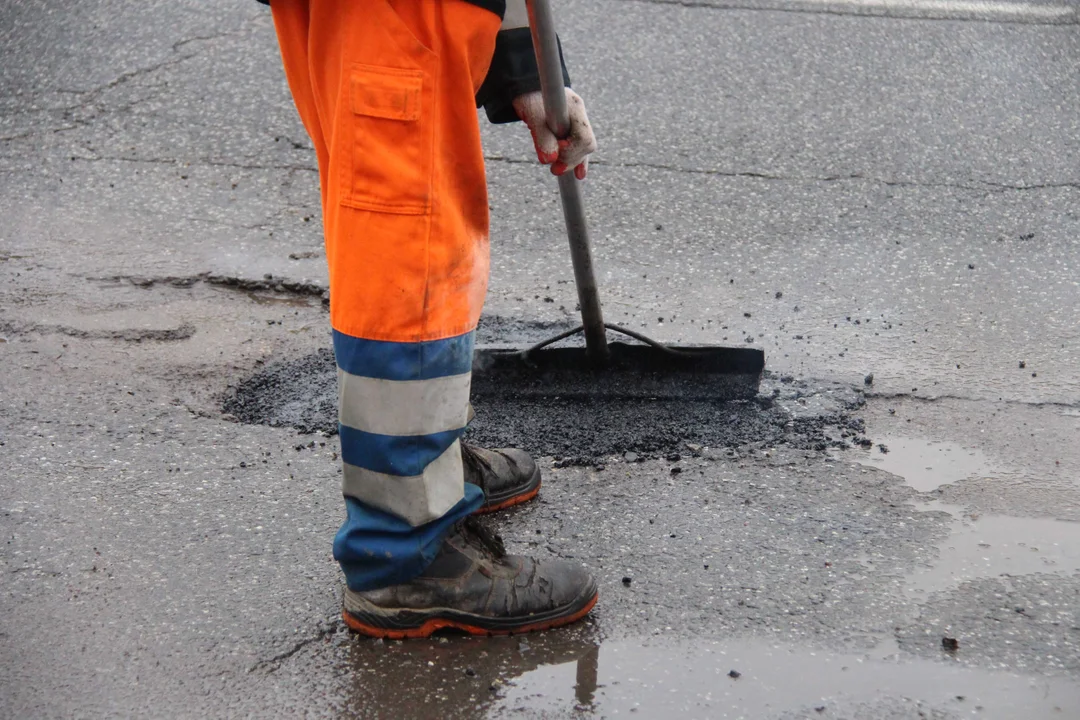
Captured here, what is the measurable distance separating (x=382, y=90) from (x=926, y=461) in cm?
181

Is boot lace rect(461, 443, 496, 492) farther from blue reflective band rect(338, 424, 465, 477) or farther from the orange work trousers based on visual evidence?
the orange work trousers

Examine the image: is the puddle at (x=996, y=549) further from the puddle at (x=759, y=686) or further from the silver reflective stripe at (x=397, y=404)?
the silver reflective stripe at (x=397, y=404)

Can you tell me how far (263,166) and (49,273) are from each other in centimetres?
109

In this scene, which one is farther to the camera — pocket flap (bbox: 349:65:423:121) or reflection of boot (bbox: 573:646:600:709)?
reflection of boot (bbox: 573:646:600:709)

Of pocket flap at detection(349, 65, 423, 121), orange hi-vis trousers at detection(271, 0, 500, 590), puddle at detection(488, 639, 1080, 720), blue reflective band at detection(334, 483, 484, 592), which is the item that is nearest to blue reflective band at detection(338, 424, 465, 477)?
orange hi-vis trousers at detection(271, 0, 500, 590)

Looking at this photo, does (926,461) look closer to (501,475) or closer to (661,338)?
(661,338)

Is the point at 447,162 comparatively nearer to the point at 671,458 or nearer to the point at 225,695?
the point at 225,695

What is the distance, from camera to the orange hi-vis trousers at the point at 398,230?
1807 millimetres

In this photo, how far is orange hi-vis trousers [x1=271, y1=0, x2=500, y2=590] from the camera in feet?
5.93

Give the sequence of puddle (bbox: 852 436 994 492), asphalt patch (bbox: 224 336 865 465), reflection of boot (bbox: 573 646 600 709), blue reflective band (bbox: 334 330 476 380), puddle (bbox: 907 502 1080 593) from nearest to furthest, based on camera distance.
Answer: blue reflective band (bbox: 334 330 476 380) < reflection of boot (bbox: 573 646 600 709) < puddle (bbox: 907 502 1080 593) < puddle (bbox: 852 436 994 492) < asphalt patch (bbox: 224 336 865 465)

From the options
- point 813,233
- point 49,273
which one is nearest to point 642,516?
point 813,233

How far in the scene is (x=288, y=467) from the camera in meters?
2.83

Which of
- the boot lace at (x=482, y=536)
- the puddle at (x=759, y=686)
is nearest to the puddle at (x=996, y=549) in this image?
the puddle at (x=759, y=686)

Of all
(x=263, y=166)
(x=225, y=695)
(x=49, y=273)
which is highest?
(x=263, y=166)
